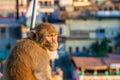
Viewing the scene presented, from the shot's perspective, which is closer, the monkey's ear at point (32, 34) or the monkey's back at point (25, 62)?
the monkey's back at point (25, 62)

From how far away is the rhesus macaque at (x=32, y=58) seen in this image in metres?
2.99

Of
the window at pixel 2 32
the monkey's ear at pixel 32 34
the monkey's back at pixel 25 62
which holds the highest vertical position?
the monkey's ear at pixel 32 34

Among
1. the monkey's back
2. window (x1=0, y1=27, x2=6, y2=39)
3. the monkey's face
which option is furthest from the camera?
window (x1=0, y1=27, x2=6, y2=39)

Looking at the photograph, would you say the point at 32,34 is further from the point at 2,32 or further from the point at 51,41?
the point at 2,32

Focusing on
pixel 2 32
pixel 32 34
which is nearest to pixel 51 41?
pixel 32 34

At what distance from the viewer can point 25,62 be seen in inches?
118

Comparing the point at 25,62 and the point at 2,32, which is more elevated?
the point at 25,62

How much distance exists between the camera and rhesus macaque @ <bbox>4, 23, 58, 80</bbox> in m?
2.99

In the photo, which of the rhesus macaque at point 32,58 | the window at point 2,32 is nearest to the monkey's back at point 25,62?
the rhesus macaque at point 32,58

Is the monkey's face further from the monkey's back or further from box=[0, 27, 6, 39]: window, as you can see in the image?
box=[0, 27, 6, 39]: window

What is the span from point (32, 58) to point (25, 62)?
0.19ft

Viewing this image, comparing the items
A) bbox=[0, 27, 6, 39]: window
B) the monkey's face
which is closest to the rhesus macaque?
the monkey's face

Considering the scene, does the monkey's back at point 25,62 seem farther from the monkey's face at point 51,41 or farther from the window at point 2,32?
the window at point 2,32

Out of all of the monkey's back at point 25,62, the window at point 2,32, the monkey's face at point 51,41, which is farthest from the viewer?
the window at point 2,32
